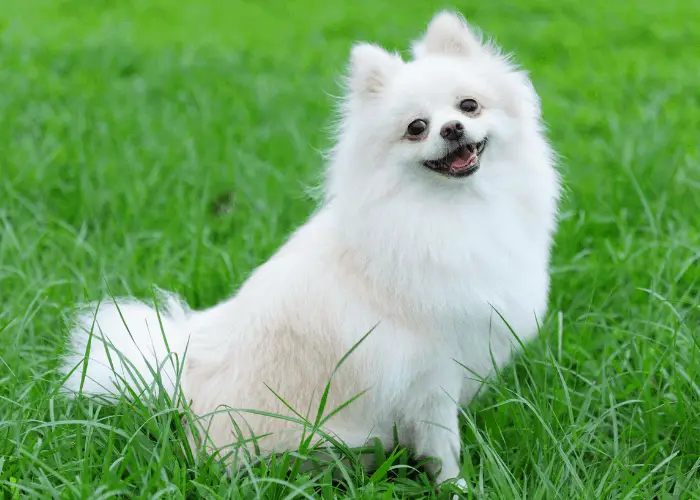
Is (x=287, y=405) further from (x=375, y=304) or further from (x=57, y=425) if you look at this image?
(x=57, y=425)

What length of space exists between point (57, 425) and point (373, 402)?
94 centimetres

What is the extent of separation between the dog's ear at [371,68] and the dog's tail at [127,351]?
888 millimetres

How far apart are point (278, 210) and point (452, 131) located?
6.84ft

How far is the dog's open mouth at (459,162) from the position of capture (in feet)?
6.96

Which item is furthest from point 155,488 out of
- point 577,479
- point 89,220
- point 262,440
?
point 89,220

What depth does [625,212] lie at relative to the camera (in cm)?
379

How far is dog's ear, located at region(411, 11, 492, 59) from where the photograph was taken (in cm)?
227

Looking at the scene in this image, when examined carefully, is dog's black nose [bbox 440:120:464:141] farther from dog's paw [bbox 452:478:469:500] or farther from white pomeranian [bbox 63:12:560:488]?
dog's paw [bbox 452:478:469:500]

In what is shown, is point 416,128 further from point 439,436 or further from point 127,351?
point 127,351

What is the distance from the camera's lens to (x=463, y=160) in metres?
2.13

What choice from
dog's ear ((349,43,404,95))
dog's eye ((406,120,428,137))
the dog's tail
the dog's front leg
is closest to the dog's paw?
the dog's front leg

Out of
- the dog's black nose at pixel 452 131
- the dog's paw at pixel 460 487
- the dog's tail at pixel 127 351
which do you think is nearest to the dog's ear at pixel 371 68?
the dog's black nose at pixel 452 131

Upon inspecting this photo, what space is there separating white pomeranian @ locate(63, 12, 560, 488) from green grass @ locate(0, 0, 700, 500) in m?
0.16

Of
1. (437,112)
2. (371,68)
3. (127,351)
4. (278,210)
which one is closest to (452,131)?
(437,112)
